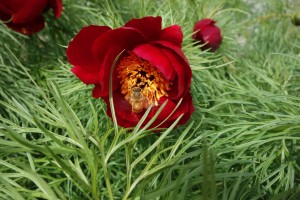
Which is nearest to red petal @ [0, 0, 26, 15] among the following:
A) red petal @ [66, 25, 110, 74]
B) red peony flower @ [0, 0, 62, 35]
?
red peony flower @ [0, 0, 62, 35]

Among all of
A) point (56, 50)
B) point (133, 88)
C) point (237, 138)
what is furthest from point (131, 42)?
point (56, 50)

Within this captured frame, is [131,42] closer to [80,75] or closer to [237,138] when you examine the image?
[80,75]

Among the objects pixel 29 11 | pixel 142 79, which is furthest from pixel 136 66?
pixel 29 11

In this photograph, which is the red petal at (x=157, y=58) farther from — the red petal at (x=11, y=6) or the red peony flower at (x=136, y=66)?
the red petal at (x=11, y=6)

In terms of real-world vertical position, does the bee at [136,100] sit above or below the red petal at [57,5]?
below

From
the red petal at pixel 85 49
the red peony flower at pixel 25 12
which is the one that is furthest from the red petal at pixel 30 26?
the red petal at pixel 85 49

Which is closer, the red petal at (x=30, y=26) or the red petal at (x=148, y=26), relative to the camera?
the red petal at (x=148, y=26)
